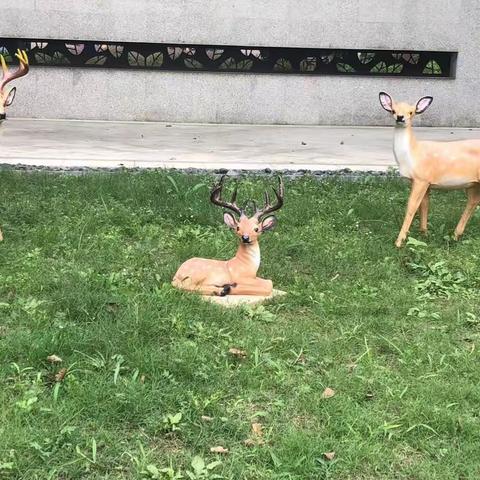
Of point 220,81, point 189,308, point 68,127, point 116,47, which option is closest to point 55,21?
point 116,47

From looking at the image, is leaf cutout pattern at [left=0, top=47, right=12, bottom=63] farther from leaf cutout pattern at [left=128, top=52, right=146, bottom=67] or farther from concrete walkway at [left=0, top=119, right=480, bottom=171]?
leaf cutout pattern at [left=128, top=52, right=146, bottom=67]

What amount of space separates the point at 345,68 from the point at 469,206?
8085mm

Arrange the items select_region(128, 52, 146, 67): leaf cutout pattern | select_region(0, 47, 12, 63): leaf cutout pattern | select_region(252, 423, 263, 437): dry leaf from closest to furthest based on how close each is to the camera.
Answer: select_region(252, 423, 263, 437): dry leaf, select_region(0, 47, 12, 63): leaf cutout pattern, select_region(128, 52, 146, 67): leaf cutout pattern

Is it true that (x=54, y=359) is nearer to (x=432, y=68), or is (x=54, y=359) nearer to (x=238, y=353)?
(x=238, y=353)

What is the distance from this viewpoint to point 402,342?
159 inches

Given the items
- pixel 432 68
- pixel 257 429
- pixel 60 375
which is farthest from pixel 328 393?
pixel 432 68

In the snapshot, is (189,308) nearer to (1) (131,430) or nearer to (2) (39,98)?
(1) (131,430)

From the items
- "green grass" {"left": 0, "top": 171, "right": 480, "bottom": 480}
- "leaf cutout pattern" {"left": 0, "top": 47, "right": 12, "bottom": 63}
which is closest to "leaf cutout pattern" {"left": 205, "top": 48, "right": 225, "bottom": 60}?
"leaf cutout pattern" {"left": 0, "top": 47, "right": 12, "bottom": 63}

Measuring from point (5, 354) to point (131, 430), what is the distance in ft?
3.09

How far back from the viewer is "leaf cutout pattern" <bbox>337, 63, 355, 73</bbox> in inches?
522

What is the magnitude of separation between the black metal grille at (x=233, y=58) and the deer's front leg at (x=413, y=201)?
318 inches

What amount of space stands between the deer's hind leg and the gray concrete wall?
768 centimetres

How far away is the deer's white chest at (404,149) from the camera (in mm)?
5383

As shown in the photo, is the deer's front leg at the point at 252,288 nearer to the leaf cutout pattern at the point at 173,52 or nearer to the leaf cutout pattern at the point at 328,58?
the leaf cutout pattern at the point at 173,52
